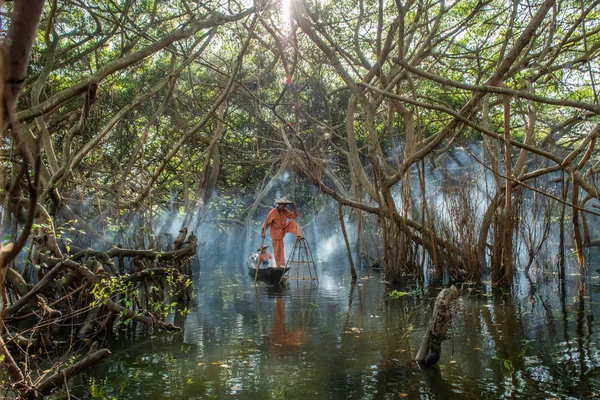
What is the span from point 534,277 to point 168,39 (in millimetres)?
8695

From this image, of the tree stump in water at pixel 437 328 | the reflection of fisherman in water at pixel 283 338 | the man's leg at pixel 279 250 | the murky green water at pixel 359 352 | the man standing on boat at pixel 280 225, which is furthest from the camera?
the man's leg at pixel 279 250

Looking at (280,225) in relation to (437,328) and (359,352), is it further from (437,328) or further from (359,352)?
(437,328)

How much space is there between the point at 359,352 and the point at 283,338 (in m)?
1.12

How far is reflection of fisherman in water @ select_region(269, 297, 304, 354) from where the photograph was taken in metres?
6.10

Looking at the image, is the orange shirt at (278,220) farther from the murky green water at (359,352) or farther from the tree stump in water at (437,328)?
the tree stump in water at (437,328)

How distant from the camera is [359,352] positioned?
5871 millimetres

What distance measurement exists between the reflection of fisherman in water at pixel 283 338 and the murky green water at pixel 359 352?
1cm

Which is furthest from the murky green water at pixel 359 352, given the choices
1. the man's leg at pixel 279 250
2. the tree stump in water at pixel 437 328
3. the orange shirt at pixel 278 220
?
the orange shirt at pixel 278 220

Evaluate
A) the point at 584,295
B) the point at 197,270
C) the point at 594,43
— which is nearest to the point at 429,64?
the point at 594,43

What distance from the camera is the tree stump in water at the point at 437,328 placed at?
4.90 metres

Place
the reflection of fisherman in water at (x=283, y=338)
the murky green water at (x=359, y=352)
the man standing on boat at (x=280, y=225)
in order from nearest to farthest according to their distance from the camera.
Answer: the murky green water at (x=359, y=352), the reflection of fisherman in water at (x=283, y=338), the man standing on boat at (x=280, y=225)

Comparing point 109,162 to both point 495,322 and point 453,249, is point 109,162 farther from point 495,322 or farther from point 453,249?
point 495,322

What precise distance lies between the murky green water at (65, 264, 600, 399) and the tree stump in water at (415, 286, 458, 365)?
0.13 meters

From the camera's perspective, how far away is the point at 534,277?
38.5 feet
